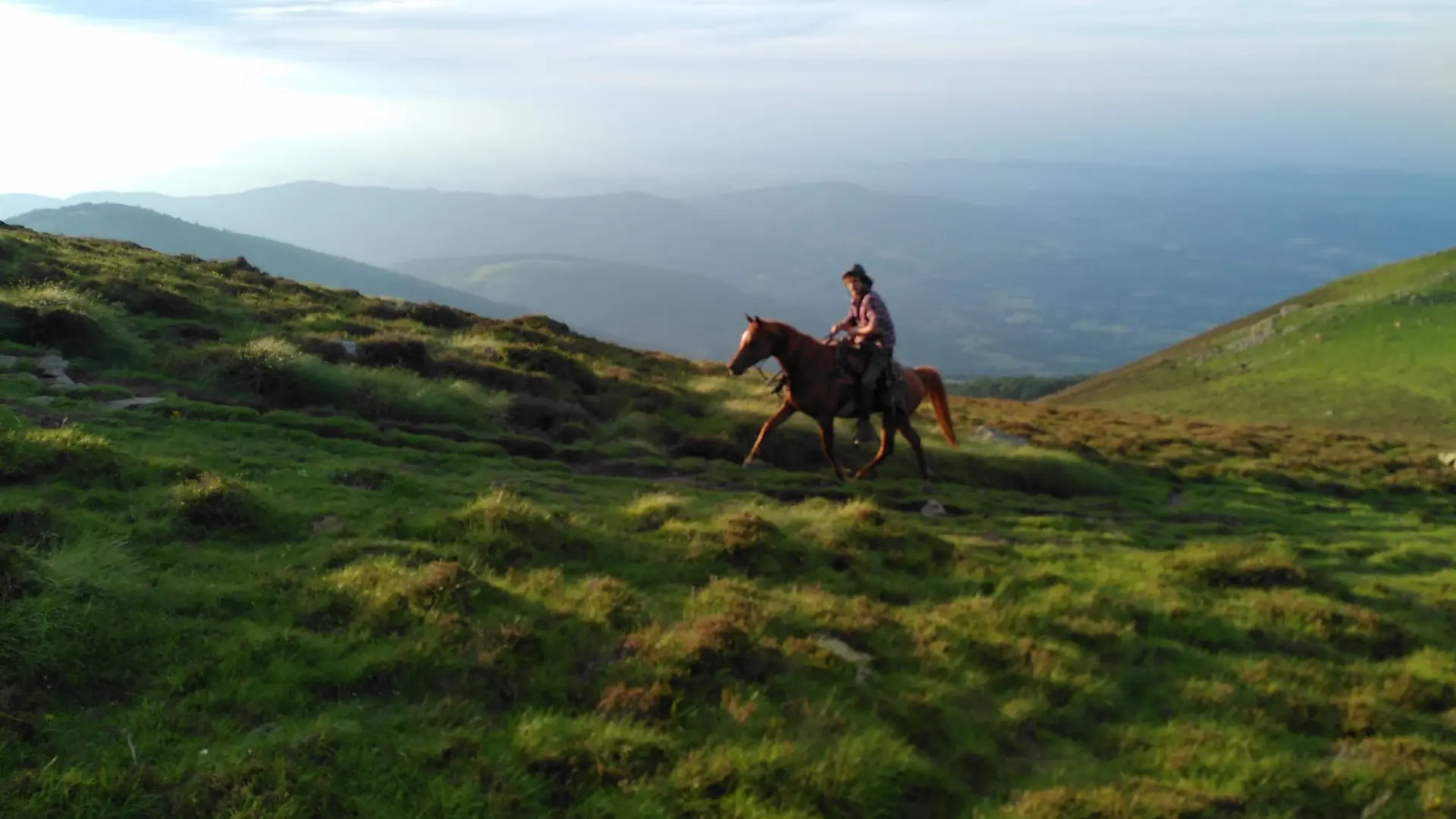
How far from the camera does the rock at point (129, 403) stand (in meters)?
13.6

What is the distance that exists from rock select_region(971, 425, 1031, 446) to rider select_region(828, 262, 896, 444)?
8407 mm

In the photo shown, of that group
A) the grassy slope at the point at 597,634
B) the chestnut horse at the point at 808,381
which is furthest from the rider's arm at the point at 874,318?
the grassy slope at the point at 597,634

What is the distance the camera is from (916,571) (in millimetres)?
11211

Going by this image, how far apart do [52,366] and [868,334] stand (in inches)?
650

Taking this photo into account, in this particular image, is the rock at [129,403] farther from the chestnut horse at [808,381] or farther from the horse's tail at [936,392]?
the horse's tail at [936,392]

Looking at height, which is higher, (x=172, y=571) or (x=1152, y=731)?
(x=172, y=571)

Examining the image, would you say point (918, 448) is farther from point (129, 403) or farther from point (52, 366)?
point (52, 366)

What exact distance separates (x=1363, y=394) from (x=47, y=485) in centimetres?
7163

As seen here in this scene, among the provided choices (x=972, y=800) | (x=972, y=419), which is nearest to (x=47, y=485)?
(x=972, y=800)

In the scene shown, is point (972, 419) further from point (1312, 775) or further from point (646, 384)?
point (1312, 775)

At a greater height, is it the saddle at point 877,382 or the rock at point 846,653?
the saddle at point 877,382

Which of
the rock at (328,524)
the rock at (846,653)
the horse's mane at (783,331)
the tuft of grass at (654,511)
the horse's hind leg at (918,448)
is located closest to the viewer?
the rock at (846,653)

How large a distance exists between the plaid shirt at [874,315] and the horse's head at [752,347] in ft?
6.39

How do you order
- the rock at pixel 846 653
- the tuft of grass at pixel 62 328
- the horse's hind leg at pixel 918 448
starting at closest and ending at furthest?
the rock at pixel 846 653 < the tuft of grass at pixel 62 328 < the horse's hind leg at pixel 918 448
